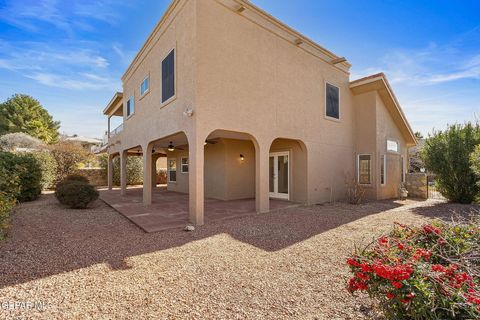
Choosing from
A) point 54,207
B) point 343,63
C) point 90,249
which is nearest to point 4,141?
point 54,207

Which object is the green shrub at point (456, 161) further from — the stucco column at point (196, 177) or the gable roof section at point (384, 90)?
the stucco column at point (196, 177)

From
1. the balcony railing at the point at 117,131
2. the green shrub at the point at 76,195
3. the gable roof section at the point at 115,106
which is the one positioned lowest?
the green shrub at the point at 76,195

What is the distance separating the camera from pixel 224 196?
43.2ft

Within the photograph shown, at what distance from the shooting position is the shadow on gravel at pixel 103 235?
15.8 feet

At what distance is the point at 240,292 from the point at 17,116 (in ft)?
155

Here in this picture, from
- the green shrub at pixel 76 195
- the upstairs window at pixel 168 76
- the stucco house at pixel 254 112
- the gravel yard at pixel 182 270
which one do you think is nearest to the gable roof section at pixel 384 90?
the stucco house at pixel 254 112

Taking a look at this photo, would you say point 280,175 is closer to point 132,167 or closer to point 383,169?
point 383,169

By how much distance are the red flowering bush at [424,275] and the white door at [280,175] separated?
32.0 ft

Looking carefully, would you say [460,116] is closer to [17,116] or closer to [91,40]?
[91,40]

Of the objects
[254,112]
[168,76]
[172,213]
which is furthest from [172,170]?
[254,112]

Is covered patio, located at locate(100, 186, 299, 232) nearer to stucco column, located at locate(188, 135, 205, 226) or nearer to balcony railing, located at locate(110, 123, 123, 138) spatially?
stucco column, located at locate(188, 135, 205, 226)

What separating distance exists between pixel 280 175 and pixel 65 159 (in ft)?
60.1

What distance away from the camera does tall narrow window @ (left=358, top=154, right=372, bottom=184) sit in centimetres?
1386

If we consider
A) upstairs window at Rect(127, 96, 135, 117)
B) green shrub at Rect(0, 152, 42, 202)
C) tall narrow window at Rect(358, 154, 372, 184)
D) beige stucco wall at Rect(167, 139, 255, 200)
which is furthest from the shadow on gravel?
upstairs window at Rect(127, 96, 135, 117)
